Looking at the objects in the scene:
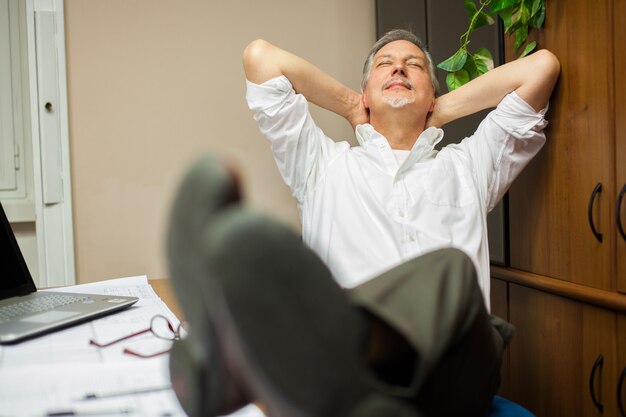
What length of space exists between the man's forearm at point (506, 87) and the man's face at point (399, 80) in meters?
0.06

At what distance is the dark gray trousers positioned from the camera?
550 mm

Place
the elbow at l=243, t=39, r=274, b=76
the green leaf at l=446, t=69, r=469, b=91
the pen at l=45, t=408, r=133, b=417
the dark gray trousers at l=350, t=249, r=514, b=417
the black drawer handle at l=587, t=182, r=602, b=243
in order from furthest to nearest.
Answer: the green leaf at l=446, t=69, r=469, b=91, the elbow at l=243, t=39, r=274, b=76, the black drawer handle at l=587, t=182, r=602, b=243, the pen at l=45, t=408, r=133, b=417, the dark gray trousers at l=350, t=249, r=514, b=417

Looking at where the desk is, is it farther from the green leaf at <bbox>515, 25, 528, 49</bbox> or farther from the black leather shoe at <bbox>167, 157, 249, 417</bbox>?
the green leaf at <bbox>515, 25, 528, 49</bbox>

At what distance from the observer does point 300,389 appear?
459mm

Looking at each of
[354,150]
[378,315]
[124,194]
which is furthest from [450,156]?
[124,194]

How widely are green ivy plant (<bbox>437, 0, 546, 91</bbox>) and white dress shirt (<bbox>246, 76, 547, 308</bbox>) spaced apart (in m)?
0.21

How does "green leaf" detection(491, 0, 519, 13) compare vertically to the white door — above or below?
above

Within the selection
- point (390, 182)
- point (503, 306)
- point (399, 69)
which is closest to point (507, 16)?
point (399, 69)

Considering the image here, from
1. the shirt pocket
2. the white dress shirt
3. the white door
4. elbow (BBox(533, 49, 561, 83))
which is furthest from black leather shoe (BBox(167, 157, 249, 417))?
the white door

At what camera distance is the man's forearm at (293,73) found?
1467 millimetres

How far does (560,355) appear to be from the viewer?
1386 millimetres

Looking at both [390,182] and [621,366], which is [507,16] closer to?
[390,182]

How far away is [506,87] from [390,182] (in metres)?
0.40

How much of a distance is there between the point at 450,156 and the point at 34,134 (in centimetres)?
148
